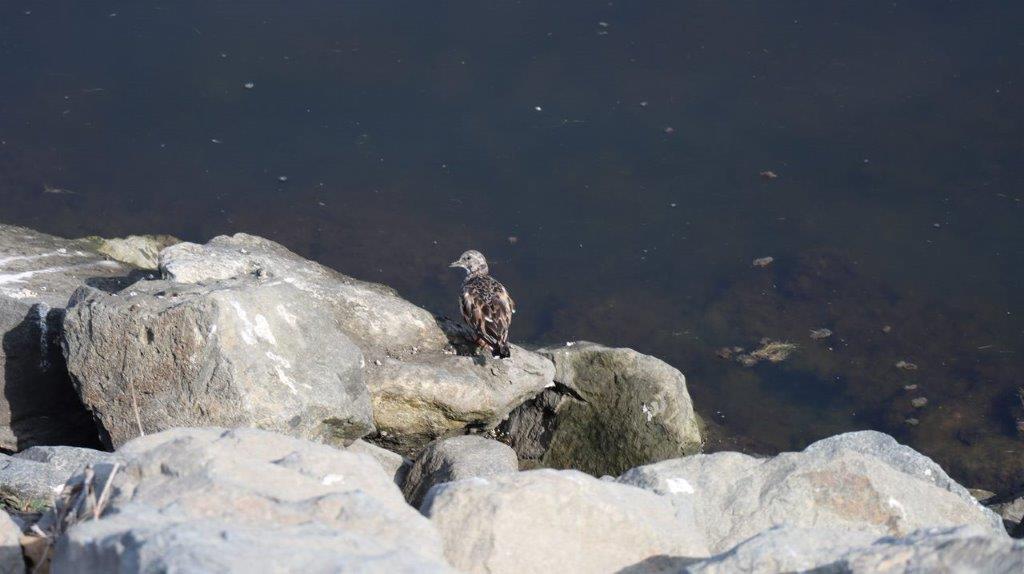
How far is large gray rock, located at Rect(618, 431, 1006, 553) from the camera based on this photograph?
4.66m

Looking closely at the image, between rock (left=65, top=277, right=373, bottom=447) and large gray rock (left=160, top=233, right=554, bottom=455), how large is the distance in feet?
2.65

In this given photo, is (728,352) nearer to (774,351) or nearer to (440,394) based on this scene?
(774,351)

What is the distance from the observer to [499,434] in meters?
8.39

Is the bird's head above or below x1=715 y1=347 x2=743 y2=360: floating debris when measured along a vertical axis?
above

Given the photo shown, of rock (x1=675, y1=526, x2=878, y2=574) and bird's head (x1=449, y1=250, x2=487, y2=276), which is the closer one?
rock (x1=675, y1=526, x2=878, y2=574)

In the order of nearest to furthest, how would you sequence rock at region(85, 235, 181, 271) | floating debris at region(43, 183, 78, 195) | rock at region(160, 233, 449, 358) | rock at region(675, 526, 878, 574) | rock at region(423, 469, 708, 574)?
rock at region(675, 526, 878, 574) < rock at region(423, 469, 708, 574) < rock at region(160, 233, 449, 358) < rock at region(85, 235, 181, 271) < floating debris at region(43, 183, 78, 195)

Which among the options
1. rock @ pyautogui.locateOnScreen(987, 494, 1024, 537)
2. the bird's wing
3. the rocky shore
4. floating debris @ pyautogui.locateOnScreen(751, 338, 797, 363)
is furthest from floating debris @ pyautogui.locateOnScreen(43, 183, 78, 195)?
rock @ pyautogui.locateOnScreen(987, 494, 1024, 537)

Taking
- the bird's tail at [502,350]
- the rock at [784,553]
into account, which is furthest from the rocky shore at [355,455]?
the bird's tail at [502,350]

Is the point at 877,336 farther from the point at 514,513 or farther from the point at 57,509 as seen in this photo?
the point at 57,509

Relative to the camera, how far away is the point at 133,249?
1016cm

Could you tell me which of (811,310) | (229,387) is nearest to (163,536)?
(229,387)

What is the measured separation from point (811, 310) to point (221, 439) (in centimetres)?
865

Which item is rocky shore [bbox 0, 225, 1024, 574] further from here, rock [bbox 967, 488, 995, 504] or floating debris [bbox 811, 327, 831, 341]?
floating debris [bbox 811, 327, 831, 341]

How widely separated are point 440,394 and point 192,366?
6.39ft
